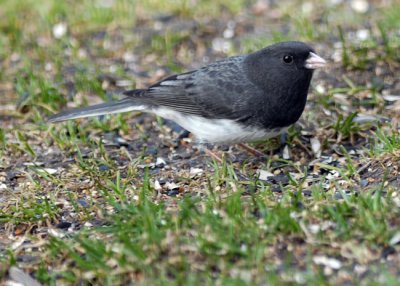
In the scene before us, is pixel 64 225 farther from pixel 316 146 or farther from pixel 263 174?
pixel 316 146

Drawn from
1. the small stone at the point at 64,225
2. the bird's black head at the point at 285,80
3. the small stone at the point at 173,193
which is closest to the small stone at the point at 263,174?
the bird's black head at the point at 285,80

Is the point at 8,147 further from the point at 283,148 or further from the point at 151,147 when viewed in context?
the point at 283,148

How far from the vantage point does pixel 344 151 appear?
4684 mm

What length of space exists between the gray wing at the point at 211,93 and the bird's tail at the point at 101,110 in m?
0.07

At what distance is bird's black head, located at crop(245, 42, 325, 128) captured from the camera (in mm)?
4645

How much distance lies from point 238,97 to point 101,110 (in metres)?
1.01

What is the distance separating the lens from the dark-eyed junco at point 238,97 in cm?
467

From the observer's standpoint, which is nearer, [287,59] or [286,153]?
[287,59]

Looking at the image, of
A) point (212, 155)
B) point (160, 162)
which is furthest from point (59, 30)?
point (212, 155)

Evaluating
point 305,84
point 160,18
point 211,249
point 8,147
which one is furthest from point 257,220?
point 160,18

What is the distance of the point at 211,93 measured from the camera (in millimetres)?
4914

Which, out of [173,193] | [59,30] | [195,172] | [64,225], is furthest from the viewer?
[59,30]

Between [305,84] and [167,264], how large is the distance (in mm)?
1824

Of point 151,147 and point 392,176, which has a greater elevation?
point 392,176
